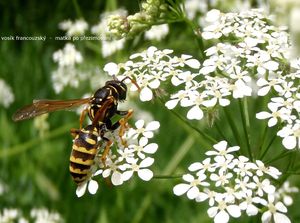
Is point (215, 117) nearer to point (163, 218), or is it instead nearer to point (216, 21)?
point (216, 21)

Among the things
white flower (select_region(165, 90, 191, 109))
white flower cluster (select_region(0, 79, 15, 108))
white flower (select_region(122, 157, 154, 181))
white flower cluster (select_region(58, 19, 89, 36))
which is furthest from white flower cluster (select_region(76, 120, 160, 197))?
white flower cluster (select_region(0, 79, 15, 108))

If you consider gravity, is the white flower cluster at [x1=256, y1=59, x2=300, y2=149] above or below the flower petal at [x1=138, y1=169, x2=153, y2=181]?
above

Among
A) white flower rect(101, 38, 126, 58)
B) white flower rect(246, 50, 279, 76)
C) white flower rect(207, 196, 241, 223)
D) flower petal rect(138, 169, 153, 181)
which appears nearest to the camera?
white flower rect(207, 196, 241, 223)

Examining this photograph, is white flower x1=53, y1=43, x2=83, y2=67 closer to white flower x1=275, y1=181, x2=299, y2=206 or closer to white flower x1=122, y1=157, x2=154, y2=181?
white flower x1=275, y1=181, x2=299, y2=206

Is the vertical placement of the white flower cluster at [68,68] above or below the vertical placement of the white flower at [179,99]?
below

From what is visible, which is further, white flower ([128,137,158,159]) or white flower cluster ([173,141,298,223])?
white flower ([128,137,158,159])

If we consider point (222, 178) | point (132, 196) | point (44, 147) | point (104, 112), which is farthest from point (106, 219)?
point (222, 178)

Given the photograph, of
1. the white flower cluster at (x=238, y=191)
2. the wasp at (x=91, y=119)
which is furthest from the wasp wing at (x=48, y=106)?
the white flower cluster at (x=238, y=191)

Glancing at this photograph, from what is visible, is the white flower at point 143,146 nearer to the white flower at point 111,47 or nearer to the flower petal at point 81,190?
the flower petal at point 81,190
